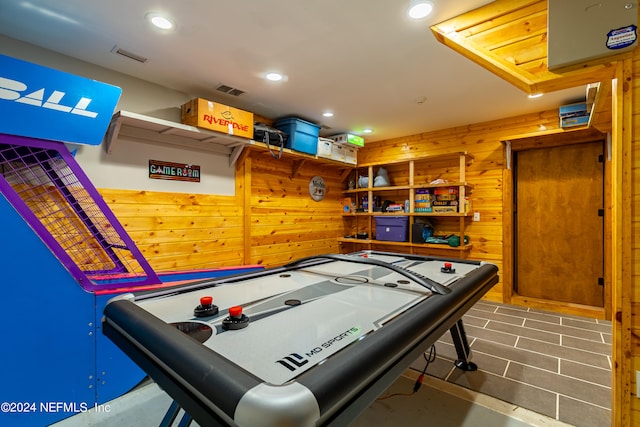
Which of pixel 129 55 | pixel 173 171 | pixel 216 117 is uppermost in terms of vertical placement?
pixel 129 55

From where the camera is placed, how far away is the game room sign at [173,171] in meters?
2.92

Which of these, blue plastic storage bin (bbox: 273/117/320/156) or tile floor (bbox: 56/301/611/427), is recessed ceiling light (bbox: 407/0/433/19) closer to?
blue plastic storage bin (bbox: 273/117/320/156)

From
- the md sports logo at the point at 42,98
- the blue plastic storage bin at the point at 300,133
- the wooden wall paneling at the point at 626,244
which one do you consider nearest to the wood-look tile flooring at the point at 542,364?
the wooden wall paneling at the point at 626,244

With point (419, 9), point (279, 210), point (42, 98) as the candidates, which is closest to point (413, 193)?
point (279, 210)

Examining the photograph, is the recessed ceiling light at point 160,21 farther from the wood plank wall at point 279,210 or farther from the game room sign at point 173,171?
the wood plank wall at point 279,210

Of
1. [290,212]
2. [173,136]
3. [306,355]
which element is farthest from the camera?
[290,212]

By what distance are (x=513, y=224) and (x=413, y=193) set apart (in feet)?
4.52

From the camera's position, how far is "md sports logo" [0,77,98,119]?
1.62 m

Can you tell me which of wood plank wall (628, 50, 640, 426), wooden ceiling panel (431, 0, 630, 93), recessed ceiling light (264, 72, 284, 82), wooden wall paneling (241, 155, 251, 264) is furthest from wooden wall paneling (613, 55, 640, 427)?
wooden wall paneling (241, 155, 251, 264)

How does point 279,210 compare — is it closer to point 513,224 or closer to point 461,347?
point 461,347

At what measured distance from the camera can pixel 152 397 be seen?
6.63ft

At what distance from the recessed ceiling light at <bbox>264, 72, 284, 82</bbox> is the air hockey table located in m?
1.93

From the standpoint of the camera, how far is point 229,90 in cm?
307

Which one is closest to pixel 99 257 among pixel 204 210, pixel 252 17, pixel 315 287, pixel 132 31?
pixel 204 210
